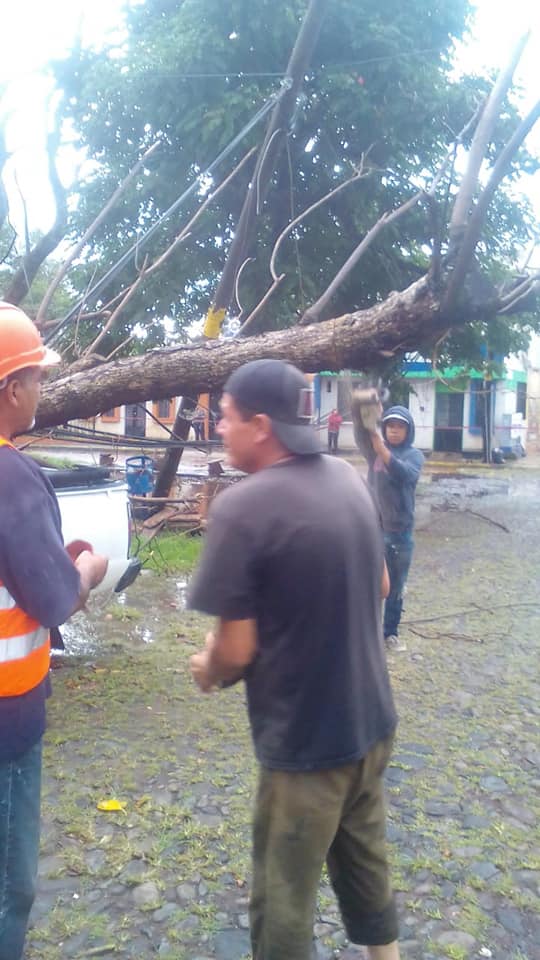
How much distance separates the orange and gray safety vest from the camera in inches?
90.5

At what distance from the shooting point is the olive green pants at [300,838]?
234 cm

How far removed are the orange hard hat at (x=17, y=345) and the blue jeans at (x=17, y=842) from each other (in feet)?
3.54

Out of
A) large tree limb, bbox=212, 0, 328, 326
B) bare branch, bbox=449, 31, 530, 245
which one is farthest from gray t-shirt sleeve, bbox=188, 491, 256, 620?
large tree limb, bbox=212, 0, 328, 326

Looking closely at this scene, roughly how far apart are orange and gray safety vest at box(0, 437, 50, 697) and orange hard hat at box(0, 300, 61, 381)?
210 millimetres

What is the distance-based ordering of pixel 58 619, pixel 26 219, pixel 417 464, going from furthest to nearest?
pixel 26 219 → pixel 417 464 → pixel 58 619

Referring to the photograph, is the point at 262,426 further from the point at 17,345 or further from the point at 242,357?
the point at 242,357

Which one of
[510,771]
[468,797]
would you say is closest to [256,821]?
[468,797]

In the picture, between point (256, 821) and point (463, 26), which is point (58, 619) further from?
point (463, 26)

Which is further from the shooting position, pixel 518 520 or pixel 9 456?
pixel 518 520

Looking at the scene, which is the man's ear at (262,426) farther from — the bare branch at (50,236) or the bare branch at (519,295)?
the bare branch at (50,236)

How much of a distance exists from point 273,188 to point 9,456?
38.9 feet

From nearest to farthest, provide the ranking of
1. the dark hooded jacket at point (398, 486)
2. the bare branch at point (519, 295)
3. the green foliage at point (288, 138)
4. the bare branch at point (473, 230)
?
the bare branch at point (473, 230), the bare branch at point (519, 295), the dark hooded jacket at point (398, 486), the green foliage at point (288, 138)

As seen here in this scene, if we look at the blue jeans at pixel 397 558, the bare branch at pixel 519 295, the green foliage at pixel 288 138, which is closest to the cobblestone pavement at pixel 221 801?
the blue jeans at pixel 397 558

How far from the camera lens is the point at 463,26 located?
1343 centimetres
